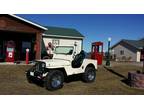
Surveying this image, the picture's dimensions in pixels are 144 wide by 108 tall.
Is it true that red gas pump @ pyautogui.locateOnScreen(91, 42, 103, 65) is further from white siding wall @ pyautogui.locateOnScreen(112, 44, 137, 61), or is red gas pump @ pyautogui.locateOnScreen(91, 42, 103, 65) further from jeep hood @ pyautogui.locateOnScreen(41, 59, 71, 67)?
white siding wall @ pyautogui.locateOnScreen(112, 44, 137, 61)

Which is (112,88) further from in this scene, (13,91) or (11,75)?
(11,75)

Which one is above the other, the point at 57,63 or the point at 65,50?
the point at 65,50

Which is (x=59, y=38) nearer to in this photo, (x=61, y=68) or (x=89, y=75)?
(x=89, y=75)

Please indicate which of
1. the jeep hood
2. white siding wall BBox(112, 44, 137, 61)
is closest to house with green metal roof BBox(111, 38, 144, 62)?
white siding wall BBox(112, 44, 137, 61)

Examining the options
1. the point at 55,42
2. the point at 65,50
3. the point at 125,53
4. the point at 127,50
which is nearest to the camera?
the point at 65,50

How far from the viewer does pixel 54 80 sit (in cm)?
977

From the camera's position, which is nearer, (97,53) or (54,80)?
(54,80)

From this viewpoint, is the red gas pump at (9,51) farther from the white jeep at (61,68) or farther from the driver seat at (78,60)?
the driver seat at (78,60)

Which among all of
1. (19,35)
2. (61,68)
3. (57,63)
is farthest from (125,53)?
(57,63)

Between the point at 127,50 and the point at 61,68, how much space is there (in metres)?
30.2

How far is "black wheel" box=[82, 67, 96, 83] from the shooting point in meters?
11.7

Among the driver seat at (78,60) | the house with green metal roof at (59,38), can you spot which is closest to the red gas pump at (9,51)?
the house with green metal roof at (59,38)

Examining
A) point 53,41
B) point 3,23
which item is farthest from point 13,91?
point 53,41

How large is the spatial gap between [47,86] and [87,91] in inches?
71.0
